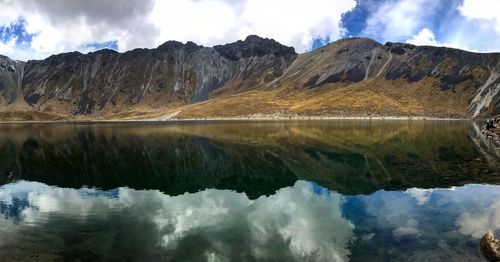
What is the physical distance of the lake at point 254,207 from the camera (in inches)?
962

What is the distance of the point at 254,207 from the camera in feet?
116

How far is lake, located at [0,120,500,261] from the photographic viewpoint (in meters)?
24.4

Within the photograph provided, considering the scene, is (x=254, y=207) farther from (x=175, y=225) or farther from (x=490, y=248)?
(x=490, y=248)

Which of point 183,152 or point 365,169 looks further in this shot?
point 183,152

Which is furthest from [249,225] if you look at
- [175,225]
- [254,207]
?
[254,207]

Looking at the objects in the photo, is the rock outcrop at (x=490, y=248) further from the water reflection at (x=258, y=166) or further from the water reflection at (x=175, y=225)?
the water reflection at (x=258, y=166)

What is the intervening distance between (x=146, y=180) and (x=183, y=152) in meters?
29.1

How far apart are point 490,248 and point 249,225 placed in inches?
573

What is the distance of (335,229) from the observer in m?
28.3

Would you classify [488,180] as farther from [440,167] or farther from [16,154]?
[16,154]

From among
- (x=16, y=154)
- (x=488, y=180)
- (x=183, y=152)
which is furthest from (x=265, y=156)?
(x=16, y=154)

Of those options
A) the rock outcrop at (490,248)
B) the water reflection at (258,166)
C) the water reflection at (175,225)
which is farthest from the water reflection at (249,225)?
the water reflection at (258,166)

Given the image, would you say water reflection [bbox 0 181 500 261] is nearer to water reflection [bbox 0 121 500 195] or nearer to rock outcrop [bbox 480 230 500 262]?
rock outcrop [bbox 480 230 500 262]

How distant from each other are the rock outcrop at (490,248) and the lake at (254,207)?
76cm
